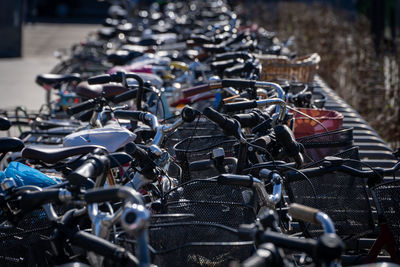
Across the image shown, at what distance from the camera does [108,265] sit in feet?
6.77

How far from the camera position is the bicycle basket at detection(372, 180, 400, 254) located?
2812 millimetres

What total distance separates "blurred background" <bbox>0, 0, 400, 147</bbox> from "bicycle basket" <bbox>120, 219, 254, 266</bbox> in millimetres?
5215

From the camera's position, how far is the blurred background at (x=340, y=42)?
25.4ft

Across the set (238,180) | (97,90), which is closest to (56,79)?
(97,90)

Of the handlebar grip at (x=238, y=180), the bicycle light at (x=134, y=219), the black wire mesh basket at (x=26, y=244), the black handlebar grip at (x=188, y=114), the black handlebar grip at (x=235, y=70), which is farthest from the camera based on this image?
the black handlebar grip at (x=235, y=70)

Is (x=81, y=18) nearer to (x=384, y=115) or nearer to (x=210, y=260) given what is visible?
(x=384, y=115)

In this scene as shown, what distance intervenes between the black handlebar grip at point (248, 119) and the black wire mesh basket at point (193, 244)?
2.80 feet

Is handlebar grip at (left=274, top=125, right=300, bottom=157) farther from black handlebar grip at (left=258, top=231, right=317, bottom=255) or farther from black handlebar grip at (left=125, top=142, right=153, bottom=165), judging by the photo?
black handlebar grip at (left=258, top=231, right=317, bottom=255)

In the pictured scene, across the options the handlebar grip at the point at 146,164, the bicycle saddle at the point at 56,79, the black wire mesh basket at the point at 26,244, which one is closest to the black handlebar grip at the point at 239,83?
the handlebar grip at the point at 146,164

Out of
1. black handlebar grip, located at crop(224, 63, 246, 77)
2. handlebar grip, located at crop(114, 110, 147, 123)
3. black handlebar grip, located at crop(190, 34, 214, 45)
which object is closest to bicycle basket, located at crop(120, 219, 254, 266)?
handlebar grip, located at crop(114, 110, 147, 123)

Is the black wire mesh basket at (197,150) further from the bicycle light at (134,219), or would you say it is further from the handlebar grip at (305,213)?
the bicycle light at (134,219)

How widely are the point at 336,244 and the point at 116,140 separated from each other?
1.67 metres

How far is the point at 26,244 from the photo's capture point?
2.58 m

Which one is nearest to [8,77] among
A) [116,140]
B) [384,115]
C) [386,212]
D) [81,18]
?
[384,115]
